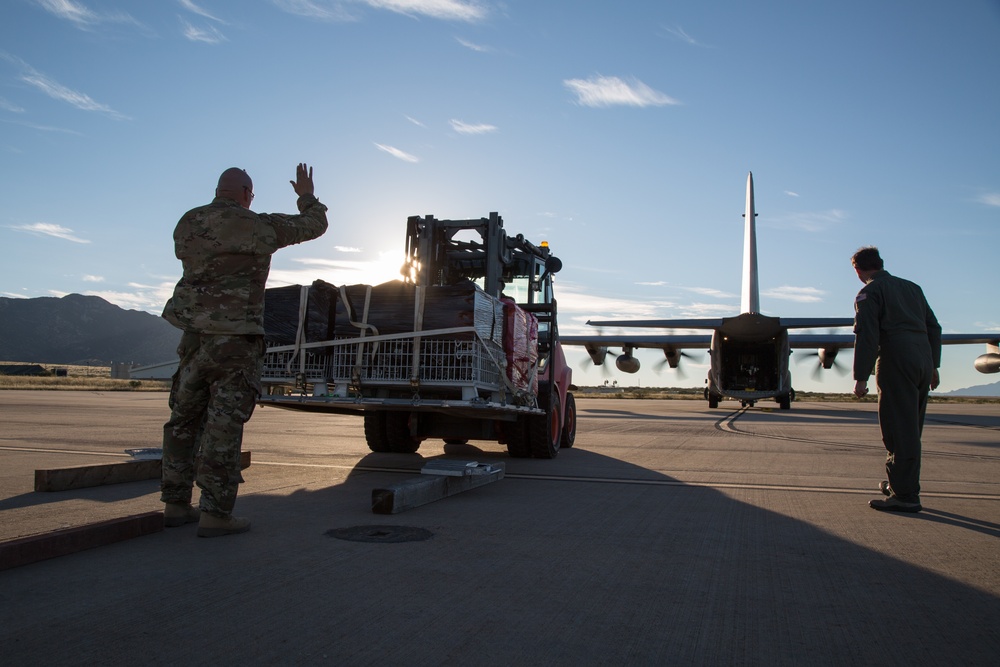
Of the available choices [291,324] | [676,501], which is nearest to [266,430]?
[291,324]

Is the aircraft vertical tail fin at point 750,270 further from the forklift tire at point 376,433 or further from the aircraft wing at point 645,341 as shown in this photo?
the forklift tire at point 376,433

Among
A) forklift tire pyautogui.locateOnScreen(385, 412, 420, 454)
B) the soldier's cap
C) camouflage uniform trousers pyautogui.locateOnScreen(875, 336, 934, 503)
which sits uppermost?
the soldier's cap

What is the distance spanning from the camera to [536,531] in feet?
15.9

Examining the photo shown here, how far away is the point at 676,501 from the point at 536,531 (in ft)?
6.09

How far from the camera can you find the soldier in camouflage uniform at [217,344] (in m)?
4.48

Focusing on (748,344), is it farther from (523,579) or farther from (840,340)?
(523,579)

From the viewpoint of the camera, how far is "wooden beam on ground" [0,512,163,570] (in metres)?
3.60

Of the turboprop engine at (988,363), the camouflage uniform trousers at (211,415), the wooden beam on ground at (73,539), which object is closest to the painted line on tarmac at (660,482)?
the camouflage uniform trousers at (211,415)

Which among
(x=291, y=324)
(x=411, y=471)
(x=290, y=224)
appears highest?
(x=290, y=224)

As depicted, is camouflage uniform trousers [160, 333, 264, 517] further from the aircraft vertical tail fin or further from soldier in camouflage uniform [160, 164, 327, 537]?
the aircraft vertical tail fin

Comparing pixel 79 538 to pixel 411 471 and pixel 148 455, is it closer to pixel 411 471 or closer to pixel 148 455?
pixel 148 455

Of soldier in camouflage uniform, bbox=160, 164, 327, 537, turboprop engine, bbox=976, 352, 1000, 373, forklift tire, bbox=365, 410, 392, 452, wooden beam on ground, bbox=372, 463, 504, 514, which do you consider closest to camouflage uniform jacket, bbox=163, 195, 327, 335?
soldier in camouflage uniform, bbox=160, 164, 327, 537

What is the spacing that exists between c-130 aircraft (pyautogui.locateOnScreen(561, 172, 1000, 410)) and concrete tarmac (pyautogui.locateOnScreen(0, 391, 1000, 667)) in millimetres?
20710

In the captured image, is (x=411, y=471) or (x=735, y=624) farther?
(x=411, y=471)
